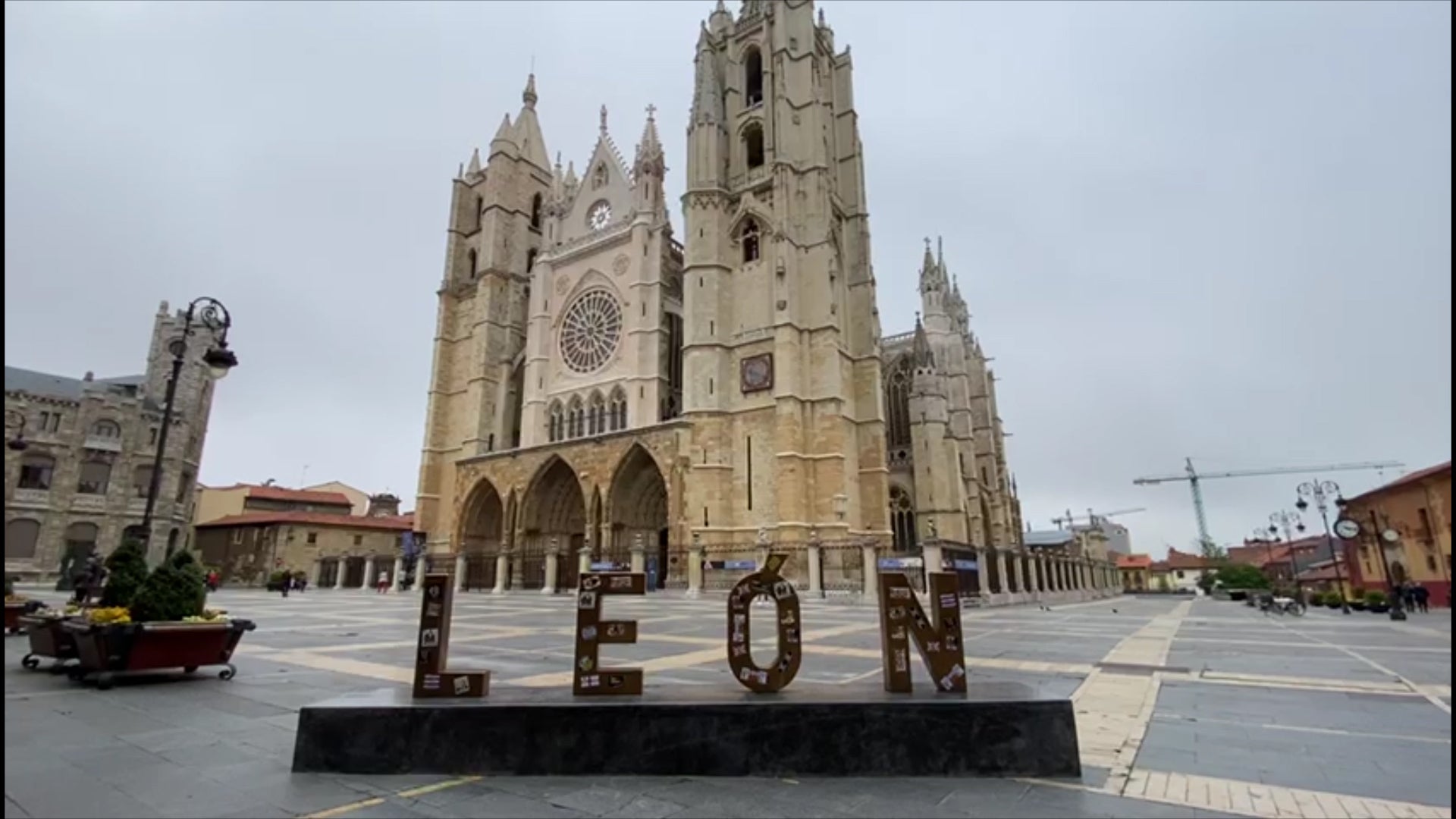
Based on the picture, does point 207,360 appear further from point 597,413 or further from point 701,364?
point 597,413

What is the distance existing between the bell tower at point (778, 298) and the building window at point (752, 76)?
0.27ft

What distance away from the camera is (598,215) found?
130 ft

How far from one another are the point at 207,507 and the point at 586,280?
36507mm

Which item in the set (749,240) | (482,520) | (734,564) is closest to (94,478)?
(482,520)

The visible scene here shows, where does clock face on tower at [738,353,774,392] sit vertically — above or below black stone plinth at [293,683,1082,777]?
above

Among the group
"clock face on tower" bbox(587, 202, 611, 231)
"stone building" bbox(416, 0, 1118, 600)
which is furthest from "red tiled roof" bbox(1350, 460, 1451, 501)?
"clock face on tower" bbox(587, 202, 611, 231)

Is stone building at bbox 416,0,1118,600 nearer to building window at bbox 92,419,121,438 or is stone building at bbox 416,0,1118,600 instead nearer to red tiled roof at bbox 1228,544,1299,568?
building window at bbox 92,419,121,438

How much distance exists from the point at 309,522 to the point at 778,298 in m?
31.4

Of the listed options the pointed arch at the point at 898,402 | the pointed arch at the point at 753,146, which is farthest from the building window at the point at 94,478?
the pointed arch at the point at 898,402

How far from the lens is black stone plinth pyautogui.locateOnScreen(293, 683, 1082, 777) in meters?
3.98

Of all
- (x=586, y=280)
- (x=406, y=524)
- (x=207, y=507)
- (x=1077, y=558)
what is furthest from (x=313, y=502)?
(x=1077, y=558)

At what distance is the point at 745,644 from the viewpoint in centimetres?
458

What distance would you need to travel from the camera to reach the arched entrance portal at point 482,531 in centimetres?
3466

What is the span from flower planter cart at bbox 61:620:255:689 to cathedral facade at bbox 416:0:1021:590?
18235 mm
